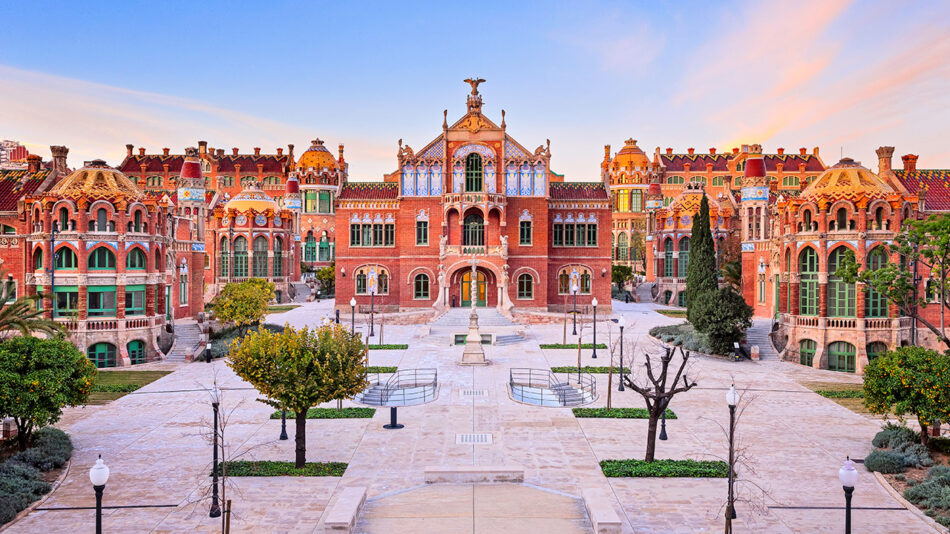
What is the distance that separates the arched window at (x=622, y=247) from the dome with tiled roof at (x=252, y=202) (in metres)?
49.1

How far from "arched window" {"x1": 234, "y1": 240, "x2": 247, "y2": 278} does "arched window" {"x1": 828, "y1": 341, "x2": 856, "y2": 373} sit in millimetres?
57078

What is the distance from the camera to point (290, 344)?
730 inches

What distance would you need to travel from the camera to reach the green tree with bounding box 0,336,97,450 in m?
18.5

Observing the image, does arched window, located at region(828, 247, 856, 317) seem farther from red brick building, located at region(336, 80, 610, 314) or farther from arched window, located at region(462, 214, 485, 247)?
arched window, located at region(462, 214, 485, 247)

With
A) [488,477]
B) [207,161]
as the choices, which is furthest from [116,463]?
[207,161]

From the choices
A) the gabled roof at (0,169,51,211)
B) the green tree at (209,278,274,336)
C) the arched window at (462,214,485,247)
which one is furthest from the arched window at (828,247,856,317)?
the gabled roof at (0,169,51,211)

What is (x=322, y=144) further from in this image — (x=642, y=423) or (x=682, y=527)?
(x=682, y=527)

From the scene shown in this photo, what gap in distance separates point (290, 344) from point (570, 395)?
13.5 m

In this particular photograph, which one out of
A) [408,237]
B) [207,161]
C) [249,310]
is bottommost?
[249,310]

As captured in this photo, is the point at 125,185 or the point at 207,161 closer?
the point at 125,185

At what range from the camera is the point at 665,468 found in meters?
18.7

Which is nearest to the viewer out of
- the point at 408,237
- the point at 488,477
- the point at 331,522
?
the point at 331,522

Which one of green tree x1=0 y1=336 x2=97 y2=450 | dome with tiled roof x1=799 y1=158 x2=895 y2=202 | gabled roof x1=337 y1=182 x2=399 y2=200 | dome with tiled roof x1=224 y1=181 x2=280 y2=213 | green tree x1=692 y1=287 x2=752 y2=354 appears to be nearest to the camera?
green tree x1=0 y1=336 x2=97 y2=450

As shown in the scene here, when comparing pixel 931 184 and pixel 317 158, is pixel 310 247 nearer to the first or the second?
pixel 317 158
